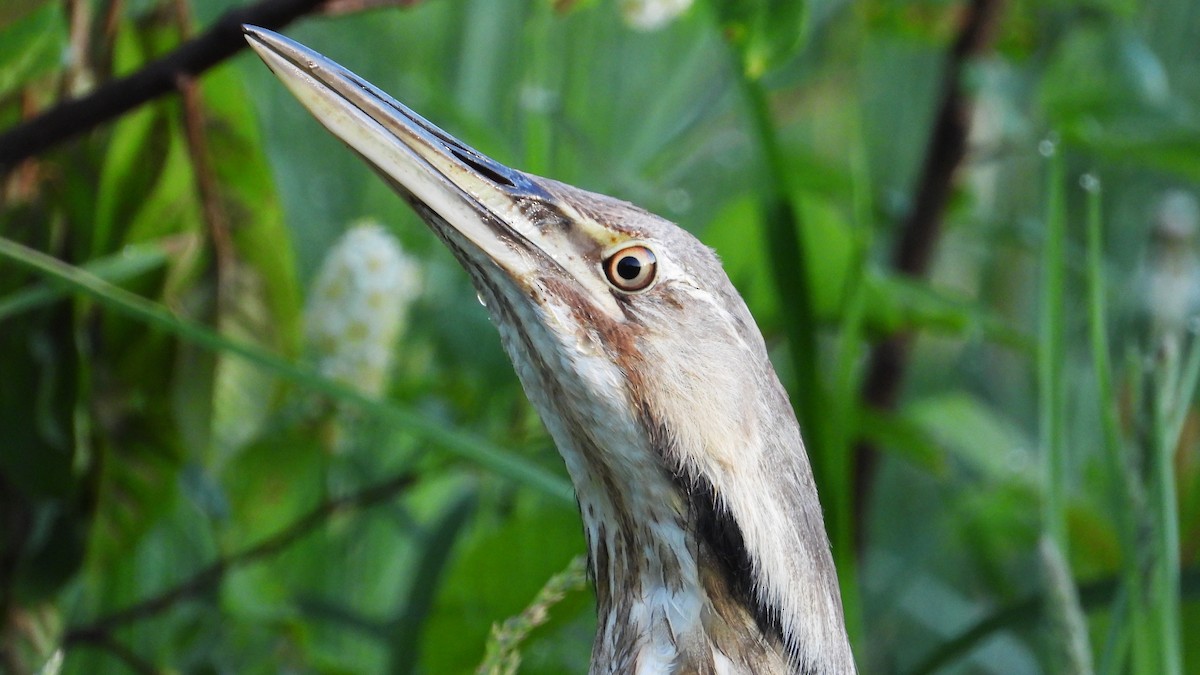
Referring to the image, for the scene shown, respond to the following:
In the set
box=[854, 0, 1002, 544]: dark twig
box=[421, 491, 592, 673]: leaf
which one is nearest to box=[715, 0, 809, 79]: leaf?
box=[421, 491, 592, 673]: leaf

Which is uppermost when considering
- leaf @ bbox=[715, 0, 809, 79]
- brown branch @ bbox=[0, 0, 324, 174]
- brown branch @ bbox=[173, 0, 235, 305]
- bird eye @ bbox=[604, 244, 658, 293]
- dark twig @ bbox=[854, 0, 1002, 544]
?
dark twig @ bbox=[854, 0, 1002, 544]

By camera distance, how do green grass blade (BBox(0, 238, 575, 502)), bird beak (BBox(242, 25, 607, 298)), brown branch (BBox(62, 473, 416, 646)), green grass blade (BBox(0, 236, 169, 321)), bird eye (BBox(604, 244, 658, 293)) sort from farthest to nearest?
brown branch (BBox(62, 473, 416, 646))
green grass blade (BBox(0, 236, 169, 321))
green grass blade (BBox(0, 238, 575, 502))
bird eye (BBox(604, 244, 658, 293))
bird beak (BBox(242, 25, 607, 298))

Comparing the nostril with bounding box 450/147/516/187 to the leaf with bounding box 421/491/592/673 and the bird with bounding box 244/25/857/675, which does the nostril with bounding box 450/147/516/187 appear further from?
the leaf with bounding box 421/491/592/673

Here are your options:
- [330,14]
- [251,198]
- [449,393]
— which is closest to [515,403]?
[449,393]

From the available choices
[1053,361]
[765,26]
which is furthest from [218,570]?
[1053,361]

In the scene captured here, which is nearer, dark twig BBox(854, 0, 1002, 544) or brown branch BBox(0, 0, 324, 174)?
brown branch BBox(0, 0, 324, 174)

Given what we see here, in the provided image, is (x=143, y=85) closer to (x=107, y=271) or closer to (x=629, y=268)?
(x=107, y=271)

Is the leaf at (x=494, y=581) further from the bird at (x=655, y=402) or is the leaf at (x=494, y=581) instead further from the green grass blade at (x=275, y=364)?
the bird at (x=655, y=402)
